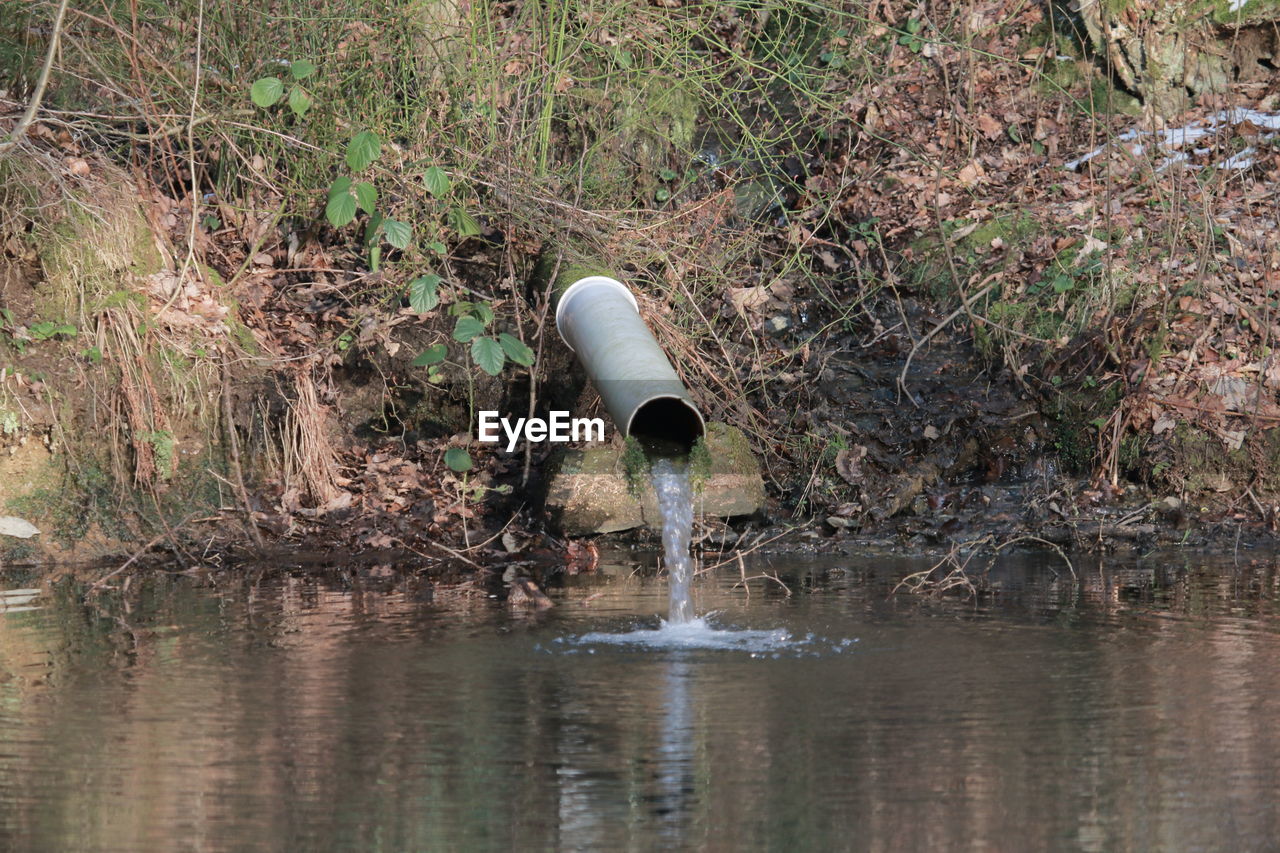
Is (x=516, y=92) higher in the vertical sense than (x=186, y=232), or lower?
higher

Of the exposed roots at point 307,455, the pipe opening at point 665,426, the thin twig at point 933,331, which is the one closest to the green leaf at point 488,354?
the pipe opening at point 665,426

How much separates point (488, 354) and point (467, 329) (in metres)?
0.22

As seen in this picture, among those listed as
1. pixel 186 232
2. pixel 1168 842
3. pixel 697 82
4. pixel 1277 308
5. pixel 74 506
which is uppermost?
pixel 697 82

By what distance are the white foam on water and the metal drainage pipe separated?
1.08 metres

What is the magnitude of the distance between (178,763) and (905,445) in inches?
246

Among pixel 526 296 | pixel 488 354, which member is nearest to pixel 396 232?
pixel 488 354

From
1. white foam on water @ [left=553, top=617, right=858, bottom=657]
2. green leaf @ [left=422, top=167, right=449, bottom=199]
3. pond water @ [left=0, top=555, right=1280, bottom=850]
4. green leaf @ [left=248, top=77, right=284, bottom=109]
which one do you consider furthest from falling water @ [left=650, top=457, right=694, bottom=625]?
green leaf @ [left=248, top=77, right=284, bottom=109]

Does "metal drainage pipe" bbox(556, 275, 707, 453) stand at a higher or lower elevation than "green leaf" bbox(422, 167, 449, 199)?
lower

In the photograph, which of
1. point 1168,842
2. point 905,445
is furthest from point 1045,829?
point 905,445

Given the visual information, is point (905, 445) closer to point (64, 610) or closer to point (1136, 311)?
point (1136, 311)

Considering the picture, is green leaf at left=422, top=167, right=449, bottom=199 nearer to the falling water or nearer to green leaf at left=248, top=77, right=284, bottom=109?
green leaf at left=248, top=77, right=284, bottom=109

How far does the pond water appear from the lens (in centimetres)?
402

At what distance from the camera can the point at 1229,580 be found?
7.73m

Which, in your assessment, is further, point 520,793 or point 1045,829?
point 520,793
